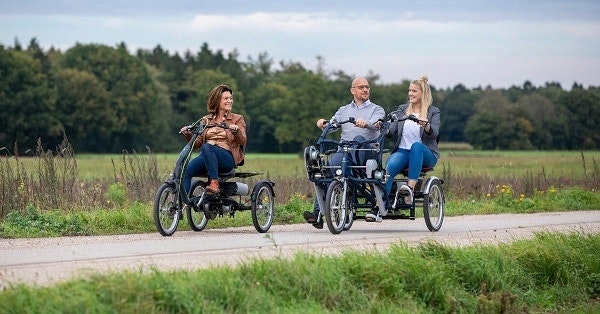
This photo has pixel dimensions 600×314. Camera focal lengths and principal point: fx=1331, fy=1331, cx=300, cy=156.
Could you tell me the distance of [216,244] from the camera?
13336 mm

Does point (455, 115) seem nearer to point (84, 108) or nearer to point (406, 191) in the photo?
point (84, 108)

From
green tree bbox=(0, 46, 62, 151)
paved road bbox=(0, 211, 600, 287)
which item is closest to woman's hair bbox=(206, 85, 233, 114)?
paved road bbox=(0, 211, 600, 287)

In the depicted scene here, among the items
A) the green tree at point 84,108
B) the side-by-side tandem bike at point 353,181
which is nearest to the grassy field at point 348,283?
the side-by-side tandem bike at point 353,181

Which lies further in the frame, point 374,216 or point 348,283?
point 374,216

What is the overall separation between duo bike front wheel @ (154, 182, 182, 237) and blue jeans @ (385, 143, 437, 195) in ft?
8.81

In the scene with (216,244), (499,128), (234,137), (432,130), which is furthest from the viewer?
(499,128)

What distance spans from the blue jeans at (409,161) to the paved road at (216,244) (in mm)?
A: 671

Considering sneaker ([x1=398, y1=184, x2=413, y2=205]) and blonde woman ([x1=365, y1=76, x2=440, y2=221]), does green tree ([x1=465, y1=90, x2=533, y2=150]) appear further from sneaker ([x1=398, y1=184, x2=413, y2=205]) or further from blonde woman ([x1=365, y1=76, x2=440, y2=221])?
sneaker ([x1=398, y1=184, x2=413, y2=205])

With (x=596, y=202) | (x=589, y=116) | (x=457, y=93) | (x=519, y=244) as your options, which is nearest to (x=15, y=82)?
(x=589, y=116)

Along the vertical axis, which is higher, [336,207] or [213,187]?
[213,187]

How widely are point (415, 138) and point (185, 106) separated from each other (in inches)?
5182

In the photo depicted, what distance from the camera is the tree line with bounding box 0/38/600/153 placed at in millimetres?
102688

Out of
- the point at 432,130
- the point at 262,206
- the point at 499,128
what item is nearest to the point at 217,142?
the point at 262,206

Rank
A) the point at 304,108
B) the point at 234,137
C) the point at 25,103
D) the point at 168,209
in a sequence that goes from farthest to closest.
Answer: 1. the point at 304,108
2. the point at 25,103
3. the point at 234,137
4. the point at 168,209
